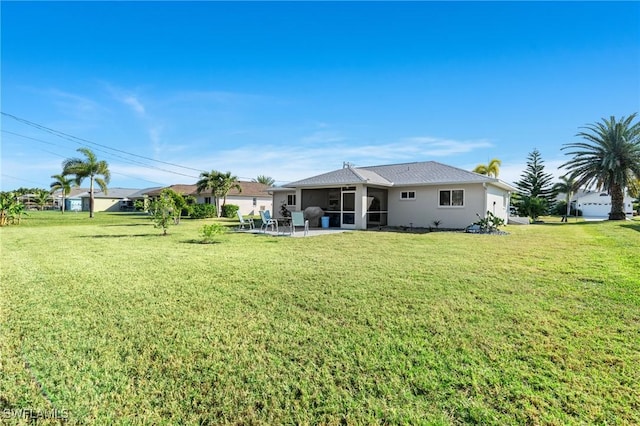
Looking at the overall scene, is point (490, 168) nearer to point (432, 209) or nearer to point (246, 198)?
point (432, 209)

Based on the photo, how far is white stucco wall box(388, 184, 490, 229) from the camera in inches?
687

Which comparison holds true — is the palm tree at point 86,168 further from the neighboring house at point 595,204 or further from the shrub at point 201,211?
the neighboring house at point 595,204

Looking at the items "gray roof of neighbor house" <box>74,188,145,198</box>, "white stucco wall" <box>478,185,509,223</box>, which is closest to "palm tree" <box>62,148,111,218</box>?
"gray roof of neighbor house" <box>74,188,145,198</box>

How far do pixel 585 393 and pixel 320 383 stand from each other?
7.40 ft

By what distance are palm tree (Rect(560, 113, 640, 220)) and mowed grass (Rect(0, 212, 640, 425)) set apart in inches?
1039

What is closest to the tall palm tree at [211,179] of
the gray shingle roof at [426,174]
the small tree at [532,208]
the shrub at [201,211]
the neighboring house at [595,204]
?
the shrub at [201,211]

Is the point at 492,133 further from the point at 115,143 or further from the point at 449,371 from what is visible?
the point at 115,143

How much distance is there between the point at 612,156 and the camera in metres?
26.2

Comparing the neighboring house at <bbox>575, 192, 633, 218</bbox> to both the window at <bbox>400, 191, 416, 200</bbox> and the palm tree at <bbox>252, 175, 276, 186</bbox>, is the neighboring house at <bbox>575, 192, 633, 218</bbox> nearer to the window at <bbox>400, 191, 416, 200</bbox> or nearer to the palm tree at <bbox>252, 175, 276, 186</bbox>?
the window at <bbox>400, 191, 416, 200</bbox>

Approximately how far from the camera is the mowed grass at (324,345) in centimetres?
264

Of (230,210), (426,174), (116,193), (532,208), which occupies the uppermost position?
(116,193)

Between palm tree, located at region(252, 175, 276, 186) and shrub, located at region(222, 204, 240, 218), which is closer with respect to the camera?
shrub, located at region(222, 204, 240, 218)

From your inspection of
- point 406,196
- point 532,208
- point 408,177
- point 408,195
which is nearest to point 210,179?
point 408,177

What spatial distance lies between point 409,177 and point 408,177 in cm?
7
